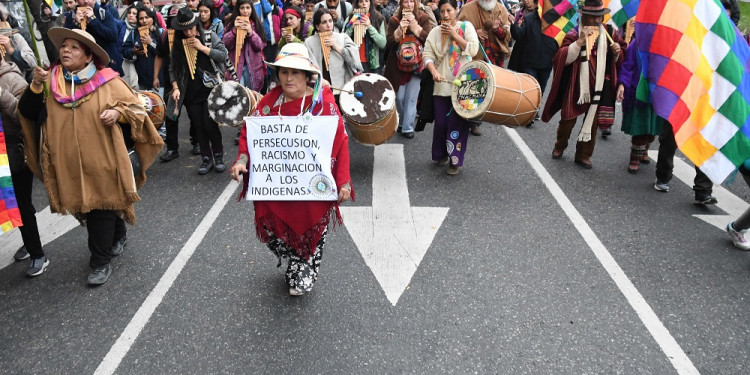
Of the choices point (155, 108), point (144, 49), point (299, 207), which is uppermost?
point (144, 49)

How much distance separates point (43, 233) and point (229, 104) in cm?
Answer: 223

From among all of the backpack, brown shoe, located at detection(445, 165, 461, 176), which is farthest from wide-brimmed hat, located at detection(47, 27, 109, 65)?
the backpack

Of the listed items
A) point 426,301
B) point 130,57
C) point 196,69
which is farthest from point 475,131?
point 130,57

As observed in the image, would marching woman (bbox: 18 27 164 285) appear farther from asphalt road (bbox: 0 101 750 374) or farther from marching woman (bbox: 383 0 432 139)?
marching woman (bbox: 383 0 432 139)

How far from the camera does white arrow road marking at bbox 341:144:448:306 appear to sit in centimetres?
412

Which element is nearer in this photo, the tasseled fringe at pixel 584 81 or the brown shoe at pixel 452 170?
the tasseled fringe at pixel 584 81

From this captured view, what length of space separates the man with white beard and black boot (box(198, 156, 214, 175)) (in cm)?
378

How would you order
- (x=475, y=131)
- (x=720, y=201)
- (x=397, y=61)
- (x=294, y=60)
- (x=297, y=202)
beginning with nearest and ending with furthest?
(x=294, y=60) → (x=297, y=202) → (x=720, y=201) → (x=397, y=61) → (x=475, y=131)

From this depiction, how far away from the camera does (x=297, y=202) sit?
3.45 m

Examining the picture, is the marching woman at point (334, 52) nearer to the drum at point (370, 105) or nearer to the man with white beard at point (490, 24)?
the drum at point (370, 105)

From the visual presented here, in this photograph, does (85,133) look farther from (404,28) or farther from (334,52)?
(404,28)

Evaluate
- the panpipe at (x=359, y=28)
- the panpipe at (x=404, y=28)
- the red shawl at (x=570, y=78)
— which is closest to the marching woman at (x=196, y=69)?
the panpipe at (x=359, y=28)

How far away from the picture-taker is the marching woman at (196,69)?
19.1 feet

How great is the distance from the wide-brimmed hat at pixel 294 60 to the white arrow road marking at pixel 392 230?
1705 mm
